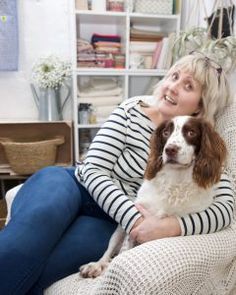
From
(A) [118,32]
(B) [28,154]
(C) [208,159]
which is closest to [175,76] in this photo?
(C) [208,159]

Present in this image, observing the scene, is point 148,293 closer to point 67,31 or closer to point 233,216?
point 233,216

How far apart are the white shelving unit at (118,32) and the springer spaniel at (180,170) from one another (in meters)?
1.50

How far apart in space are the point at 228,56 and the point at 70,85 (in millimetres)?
1441

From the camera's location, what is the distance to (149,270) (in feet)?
2.73

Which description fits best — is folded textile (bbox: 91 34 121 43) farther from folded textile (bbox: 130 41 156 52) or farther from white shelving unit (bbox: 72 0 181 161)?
folded textile (bbox: 130 41 156 52)

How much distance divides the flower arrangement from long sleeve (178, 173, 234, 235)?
1.71m

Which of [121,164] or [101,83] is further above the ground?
[101,83]

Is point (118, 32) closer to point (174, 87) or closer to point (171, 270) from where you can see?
point (174, 87)

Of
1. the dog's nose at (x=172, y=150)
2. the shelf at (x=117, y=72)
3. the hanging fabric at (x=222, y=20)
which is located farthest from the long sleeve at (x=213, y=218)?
the shelf at (x=117, y=72)

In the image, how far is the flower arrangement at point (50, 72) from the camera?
2.52 m

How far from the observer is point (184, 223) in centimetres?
106

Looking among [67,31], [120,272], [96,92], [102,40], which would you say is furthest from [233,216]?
[67,31]

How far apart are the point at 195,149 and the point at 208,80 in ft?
1.38

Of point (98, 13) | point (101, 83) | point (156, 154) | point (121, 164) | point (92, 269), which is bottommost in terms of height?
point (92, 269)
